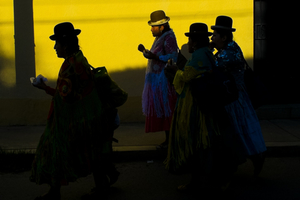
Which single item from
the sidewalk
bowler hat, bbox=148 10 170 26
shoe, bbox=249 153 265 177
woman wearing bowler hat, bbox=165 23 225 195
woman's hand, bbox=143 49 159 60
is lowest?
the sidewalk

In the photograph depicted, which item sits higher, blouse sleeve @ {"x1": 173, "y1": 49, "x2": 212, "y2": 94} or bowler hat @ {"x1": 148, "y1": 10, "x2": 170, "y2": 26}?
bowler hat @ {"x1": 148, "y1": 10, "x2": 170, "y2": 26}

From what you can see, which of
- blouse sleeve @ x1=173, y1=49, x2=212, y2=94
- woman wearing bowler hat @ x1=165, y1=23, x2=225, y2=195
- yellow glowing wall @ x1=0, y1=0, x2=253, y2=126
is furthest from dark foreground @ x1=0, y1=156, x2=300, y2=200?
yellow glowing wall @ x1=0, y1=0, x2=253, y2=126

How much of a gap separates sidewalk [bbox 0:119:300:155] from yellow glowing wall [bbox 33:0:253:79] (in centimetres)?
117

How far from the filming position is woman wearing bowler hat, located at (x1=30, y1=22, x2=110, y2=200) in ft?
11.7

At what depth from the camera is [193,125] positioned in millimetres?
3904

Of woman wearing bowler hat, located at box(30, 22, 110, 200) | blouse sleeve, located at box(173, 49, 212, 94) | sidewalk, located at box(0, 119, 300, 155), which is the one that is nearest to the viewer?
woman wearing bowler hat, located at box(30, 22, 110, 200)

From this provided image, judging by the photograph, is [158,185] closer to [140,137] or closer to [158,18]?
[140,137]

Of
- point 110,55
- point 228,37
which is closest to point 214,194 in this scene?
point 228,37

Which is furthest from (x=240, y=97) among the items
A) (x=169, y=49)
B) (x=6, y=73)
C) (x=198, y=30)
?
(x=6, y=73)

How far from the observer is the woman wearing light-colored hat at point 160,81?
17.8ft

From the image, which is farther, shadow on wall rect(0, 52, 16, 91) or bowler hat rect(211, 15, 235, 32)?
shadow on wall rect(0, 52, 16, 91)

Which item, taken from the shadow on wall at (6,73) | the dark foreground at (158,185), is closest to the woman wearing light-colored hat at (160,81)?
the dark foreground at (158,185)

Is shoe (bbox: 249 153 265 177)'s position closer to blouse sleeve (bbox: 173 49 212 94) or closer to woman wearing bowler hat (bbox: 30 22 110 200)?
blouse sleeve (bbox: 173 49 212 94)

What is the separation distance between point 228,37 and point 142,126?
3299 millimetres
